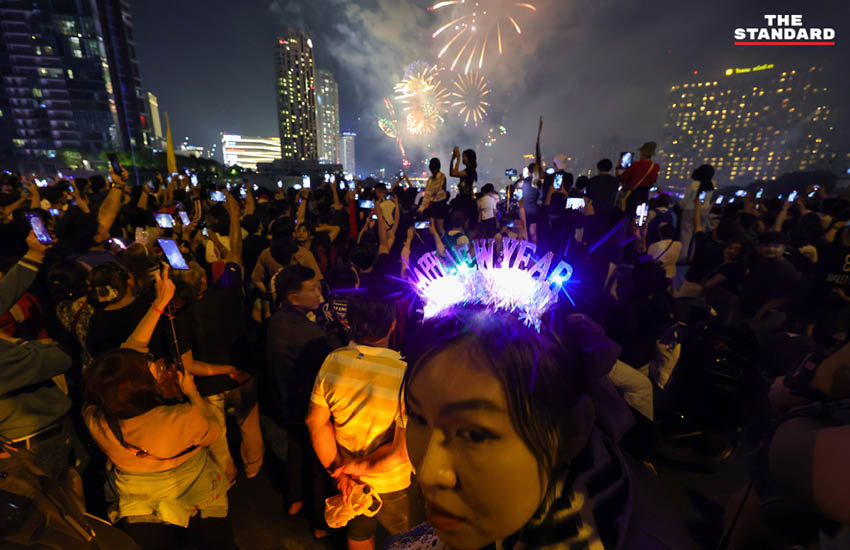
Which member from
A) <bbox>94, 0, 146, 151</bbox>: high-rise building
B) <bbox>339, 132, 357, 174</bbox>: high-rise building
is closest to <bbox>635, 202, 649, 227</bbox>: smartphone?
<bbox>94, 0, 146, 151</bbox>: high-rise building

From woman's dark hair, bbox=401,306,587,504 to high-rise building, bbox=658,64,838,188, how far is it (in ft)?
268

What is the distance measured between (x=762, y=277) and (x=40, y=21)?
121562 millimetres

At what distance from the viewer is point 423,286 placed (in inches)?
51.8

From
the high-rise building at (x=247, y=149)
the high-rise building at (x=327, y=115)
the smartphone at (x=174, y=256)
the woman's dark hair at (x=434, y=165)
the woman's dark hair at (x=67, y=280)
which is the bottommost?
the woman's dark hair at (x=67, y=280)

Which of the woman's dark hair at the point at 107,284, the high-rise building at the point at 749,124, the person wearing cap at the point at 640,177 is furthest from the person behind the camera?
the high-rise building at the point at 749,124

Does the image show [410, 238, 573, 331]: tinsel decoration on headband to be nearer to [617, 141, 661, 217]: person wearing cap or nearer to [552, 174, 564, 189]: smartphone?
[617, 141, 661, 217]: person wearing cap

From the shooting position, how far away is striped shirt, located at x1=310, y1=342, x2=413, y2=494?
2.20 meters

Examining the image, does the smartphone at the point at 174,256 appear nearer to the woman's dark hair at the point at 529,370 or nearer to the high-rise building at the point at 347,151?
the woman's dark hair at the point at 529,370

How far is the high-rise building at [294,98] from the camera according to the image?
119375 millimetres

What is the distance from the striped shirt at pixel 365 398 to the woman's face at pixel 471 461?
123cm

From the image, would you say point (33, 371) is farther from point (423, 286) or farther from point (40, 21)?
point (40, 21)

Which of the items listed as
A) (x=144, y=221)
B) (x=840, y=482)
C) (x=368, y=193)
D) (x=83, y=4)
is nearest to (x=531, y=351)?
(x=840, y=482)

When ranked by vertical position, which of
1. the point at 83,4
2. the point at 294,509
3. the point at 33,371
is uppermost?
Result: the point at 83,4

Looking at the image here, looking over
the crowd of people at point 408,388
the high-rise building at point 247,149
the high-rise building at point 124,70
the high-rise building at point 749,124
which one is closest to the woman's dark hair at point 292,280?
the crowd of people at point 408,388
